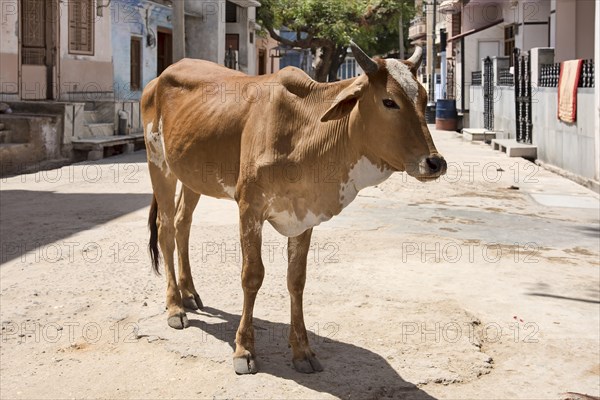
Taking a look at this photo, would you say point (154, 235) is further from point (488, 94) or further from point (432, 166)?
point (488, 94)

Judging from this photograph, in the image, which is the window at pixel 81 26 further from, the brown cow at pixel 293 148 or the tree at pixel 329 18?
the tree at pixel 329 18

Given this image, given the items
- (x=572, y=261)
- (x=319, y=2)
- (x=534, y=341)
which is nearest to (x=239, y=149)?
(x=534, y=341)

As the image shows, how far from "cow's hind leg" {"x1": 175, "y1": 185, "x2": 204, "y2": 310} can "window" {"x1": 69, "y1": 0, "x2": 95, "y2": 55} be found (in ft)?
Answer: 45.9

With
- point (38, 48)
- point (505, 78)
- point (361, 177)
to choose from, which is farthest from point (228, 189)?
point (505, 78)

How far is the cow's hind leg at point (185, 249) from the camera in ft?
19.0

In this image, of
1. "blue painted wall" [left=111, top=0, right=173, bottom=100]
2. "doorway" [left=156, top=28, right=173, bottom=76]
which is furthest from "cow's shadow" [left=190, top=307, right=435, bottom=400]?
"doorway" [left=156, top=28, right=173, bottom=76]

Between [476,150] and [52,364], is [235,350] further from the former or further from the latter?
[476,150]

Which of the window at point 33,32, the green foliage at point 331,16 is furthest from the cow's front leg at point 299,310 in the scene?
the green foliage at point 331,16

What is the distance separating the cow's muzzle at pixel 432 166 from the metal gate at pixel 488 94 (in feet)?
64.0

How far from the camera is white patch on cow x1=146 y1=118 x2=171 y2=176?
575cm

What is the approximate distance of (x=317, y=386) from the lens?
4422 millimetres

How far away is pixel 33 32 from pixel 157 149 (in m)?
13.2

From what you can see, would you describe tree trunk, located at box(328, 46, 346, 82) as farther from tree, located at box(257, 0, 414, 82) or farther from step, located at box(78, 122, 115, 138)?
step, located at box(78, 122, 115, 138)

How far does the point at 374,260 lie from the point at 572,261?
6.53 ft
